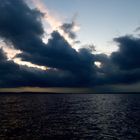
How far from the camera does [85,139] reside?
1848 inches

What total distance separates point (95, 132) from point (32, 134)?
14.8 meters

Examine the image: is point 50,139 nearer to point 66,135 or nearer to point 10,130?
point 66,135

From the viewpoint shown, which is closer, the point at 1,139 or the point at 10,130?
the point at 1,139

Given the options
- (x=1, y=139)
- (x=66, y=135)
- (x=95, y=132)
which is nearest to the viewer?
(x=1, y=139)

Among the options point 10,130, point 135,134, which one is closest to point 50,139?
point 10,130

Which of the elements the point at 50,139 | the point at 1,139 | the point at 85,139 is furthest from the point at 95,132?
the point at 1,139

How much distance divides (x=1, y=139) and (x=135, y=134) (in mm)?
28846

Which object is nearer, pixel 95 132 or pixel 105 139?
pixel 105 139

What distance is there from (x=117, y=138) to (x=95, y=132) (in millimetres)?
7698

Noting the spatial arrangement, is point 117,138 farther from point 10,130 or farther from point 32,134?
point 10,130

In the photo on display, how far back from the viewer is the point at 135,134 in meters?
51.1

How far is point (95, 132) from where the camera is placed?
177 ft

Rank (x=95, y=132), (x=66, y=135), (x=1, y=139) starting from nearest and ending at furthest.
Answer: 1. (x=1, y=139)
2. (x=66, y=135)
3. (x=95, y=132)

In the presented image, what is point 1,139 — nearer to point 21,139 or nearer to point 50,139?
point 21,139
